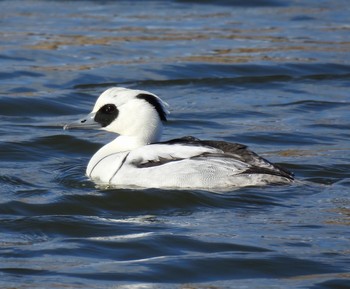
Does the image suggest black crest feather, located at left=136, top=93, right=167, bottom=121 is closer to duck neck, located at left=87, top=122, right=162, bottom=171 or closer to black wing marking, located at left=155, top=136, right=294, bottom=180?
duck neck, located at left=87, top=122, right=162, bottom=171

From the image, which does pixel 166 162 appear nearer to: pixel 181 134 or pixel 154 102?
pixel 154 102

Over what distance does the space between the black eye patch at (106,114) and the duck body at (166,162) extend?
1cm

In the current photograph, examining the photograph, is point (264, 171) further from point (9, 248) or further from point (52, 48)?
point (52, 48)

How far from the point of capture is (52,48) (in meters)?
19.3

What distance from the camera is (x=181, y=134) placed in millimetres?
14633

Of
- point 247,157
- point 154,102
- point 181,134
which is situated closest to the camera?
point 247,157

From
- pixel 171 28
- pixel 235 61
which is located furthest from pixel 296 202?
pixel 171 28

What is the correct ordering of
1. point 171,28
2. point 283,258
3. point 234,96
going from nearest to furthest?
point 283,258
point 234,96
point 171,28

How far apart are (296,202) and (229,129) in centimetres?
402

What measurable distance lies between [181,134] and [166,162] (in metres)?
3.36

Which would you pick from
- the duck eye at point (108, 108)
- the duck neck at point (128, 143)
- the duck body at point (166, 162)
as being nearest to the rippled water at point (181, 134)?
the duck body at point (166, 162)

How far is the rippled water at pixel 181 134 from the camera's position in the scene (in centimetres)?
902

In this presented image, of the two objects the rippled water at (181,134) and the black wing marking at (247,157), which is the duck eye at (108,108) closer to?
the rippled water at (181,134)

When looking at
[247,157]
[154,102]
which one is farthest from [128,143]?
[247,157]
